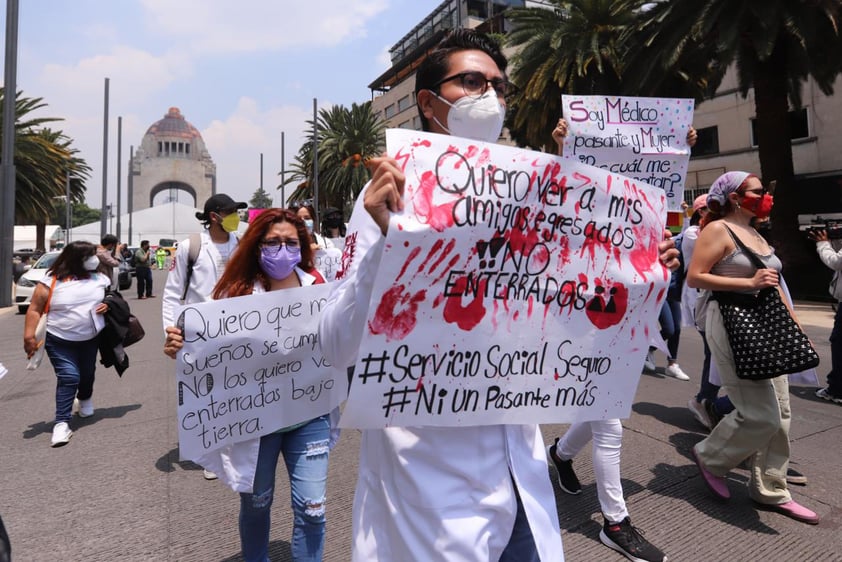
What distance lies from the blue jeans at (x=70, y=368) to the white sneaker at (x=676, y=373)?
244 inches

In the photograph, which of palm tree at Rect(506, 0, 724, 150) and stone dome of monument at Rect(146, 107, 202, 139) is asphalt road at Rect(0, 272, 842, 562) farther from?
stone dome of monument at Rect(146, 107, 202, 139)

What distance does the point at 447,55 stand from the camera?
1.75m

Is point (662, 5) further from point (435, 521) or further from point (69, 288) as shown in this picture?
point (435, 521)

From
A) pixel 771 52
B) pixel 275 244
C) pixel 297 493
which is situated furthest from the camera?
pixel 771 52

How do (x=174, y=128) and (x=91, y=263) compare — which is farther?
(x=174, y=128)

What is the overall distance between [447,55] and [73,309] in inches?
192

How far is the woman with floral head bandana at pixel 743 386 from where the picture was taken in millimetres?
3285

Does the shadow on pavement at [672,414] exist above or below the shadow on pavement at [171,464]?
above

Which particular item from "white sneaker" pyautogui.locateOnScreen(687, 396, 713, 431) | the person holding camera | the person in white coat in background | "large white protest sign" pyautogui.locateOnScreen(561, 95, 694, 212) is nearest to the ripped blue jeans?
the person in white coat in background

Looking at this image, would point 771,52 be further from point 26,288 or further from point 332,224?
point 26,288

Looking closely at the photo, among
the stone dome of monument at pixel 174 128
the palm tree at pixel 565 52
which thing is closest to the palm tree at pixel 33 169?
the palm tree at pixel 565 52

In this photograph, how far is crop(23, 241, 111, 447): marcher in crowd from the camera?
203 inches

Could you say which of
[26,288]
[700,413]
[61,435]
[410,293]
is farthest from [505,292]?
[26,288]

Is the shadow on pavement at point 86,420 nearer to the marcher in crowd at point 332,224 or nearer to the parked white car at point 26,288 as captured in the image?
the marcher in crowd at point 332,224
